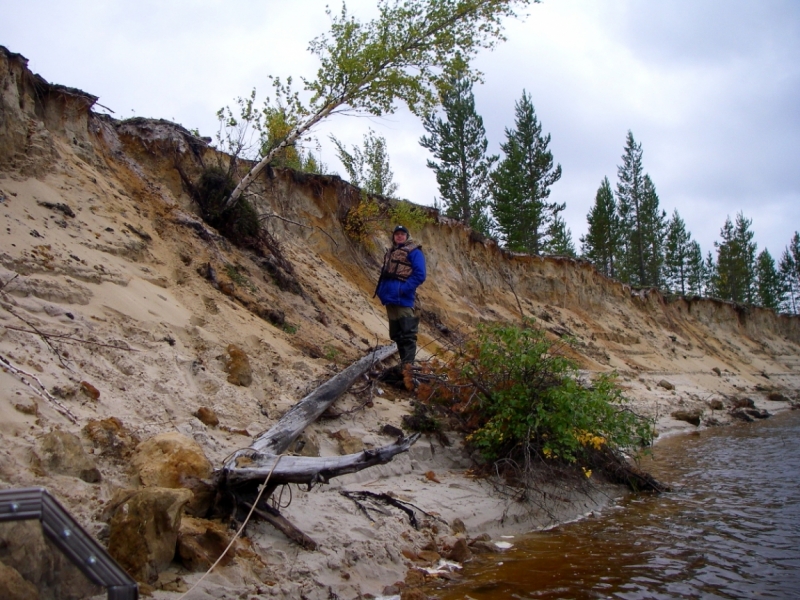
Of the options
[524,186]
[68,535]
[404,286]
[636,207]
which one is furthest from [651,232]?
[68,535]

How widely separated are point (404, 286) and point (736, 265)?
52233 mm

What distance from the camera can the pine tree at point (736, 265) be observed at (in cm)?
5194

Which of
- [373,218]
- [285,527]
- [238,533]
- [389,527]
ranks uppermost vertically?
[373,218]

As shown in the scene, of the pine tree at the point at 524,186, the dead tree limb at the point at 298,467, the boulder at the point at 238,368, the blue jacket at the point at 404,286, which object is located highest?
the pine tree at the point at 524,186

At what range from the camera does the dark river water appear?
4.18 meters

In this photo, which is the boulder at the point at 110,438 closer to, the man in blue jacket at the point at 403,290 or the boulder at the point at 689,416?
the man in blue jacket at the point at 403,290

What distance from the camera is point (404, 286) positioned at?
8289mm

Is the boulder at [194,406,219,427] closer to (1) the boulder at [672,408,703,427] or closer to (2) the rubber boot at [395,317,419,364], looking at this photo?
(2) the rubber boot at [395,317,419,364]

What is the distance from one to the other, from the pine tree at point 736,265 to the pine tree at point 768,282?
2.12 feet

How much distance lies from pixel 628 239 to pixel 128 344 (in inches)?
1691

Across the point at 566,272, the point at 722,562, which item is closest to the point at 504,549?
the point at 722,562

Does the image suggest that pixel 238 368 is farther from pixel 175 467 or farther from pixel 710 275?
pixel 710 275

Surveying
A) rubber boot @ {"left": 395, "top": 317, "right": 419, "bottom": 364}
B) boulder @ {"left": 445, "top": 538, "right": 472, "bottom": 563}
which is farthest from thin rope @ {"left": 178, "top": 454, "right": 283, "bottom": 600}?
rubber boot @ {"left": 395, "top": 317, "right": 419, "bottom": 364}

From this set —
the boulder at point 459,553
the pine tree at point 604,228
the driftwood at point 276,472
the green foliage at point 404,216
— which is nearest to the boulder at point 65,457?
the driftwood at point 276,472
